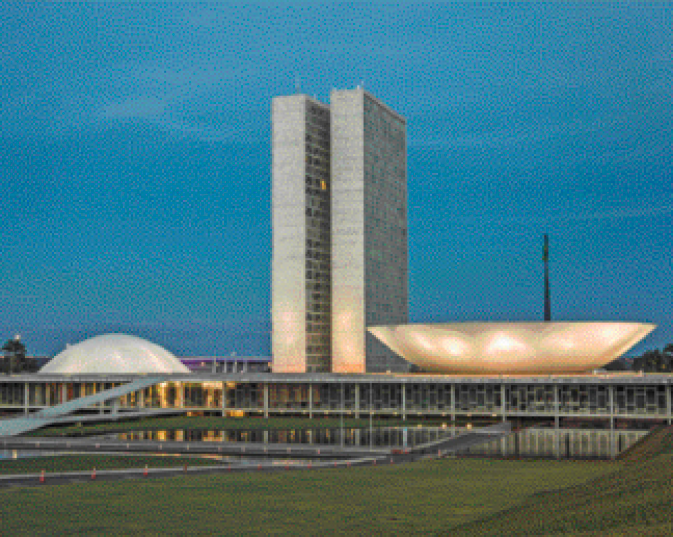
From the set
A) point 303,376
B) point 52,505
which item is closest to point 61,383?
point 303,376

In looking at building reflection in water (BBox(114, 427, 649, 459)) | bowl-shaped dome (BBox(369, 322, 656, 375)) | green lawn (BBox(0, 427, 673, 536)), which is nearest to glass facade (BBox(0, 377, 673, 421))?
bowl-shaped dome (BBox(369, 322, 656, 375))

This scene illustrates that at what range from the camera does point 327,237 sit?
91.3 m

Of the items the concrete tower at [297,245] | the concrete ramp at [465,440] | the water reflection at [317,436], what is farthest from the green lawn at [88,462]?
the concrete tower at [297,245]

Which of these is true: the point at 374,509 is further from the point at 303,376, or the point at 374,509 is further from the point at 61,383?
the point at 61,383

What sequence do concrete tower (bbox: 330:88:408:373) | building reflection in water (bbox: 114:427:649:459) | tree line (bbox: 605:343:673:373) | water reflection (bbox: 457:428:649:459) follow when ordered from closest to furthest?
water reflection (bbox: 457:428:649:459) < building reflection in water (bbox: 114:427:649:459) < concrete tower (bbox: 330:88:408:373) < tree line (bbox: 605:343:673:373)

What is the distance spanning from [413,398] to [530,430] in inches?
587

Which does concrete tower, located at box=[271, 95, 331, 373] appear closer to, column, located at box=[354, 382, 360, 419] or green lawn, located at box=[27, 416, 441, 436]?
column, located at box=[354, 382, 360, 419]

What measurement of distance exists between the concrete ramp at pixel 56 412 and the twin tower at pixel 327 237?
19273 mm

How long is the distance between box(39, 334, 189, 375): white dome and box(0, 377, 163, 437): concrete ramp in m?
7.26

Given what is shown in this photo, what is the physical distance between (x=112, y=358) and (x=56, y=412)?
17613mm

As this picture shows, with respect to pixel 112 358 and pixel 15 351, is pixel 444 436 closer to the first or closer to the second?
pixel 112 358

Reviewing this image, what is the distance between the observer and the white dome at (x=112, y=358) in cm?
7819

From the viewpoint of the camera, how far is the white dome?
78188 millimetres

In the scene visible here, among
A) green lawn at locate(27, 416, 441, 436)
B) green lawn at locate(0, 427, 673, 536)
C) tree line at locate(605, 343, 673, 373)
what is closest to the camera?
green lawn at locate(0, 427, 673, 536)
